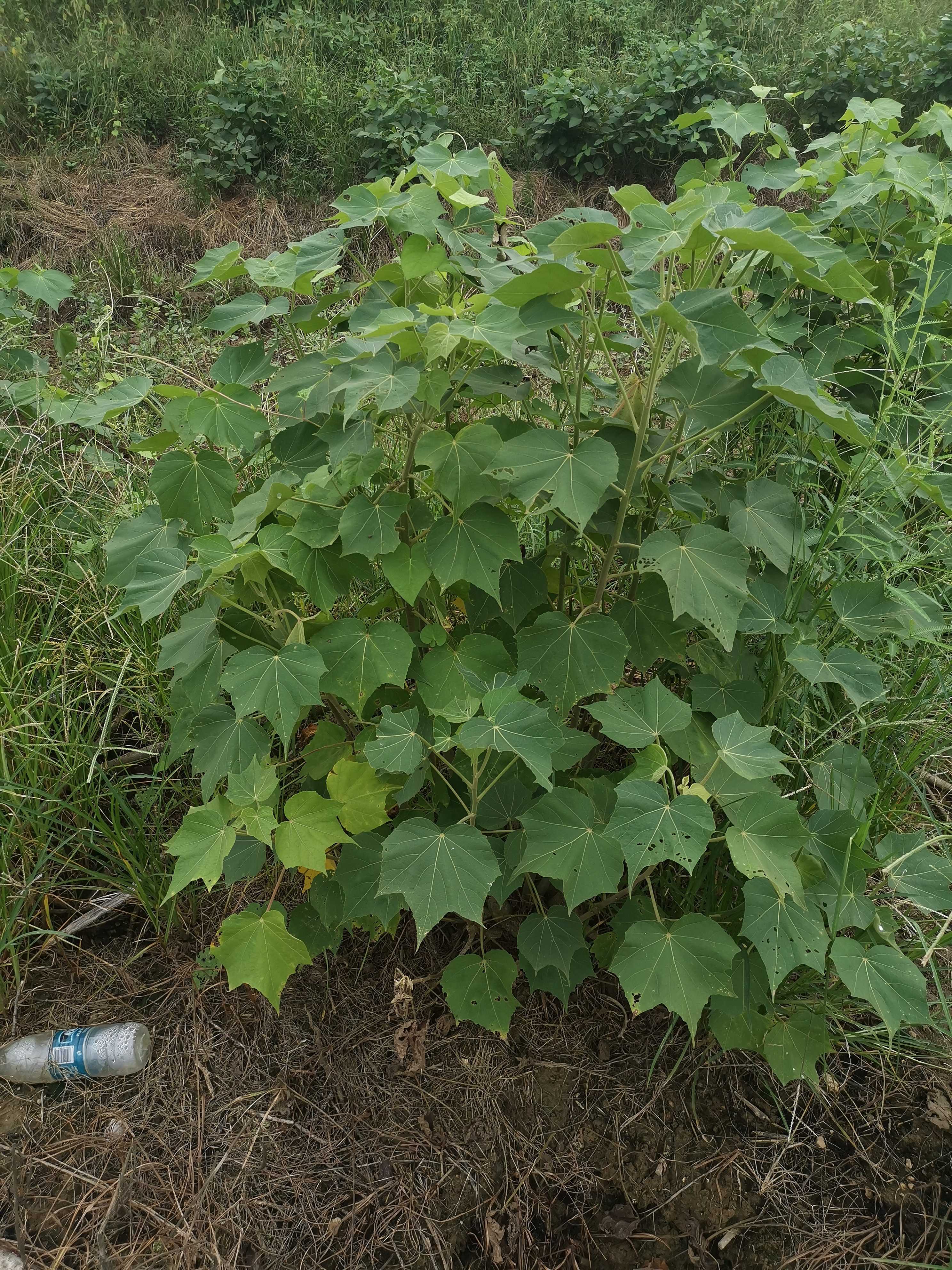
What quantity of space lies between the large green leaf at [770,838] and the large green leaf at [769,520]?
446mm

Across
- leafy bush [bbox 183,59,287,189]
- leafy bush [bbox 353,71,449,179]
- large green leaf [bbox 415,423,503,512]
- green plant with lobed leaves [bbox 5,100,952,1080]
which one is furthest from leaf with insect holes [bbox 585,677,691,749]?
leafy bush [bbox 183,59,287,189]

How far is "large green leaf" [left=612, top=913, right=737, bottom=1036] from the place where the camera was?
4.70 feet

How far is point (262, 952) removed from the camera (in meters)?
1.57

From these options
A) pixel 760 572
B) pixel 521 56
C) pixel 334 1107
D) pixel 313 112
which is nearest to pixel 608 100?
pixel 521 56

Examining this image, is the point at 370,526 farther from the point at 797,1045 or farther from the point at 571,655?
the point at 797,1045

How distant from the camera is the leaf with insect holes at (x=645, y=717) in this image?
4.79 feet

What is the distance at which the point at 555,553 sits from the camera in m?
1.81

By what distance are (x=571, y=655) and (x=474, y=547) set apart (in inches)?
10.1

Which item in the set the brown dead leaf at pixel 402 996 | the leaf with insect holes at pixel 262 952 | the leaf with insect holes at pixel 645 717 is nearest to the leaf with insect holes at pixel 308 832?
the leaf with insect holes at pixel 262 952

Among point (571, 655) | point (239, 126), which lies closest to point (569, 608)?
point (571, 655)

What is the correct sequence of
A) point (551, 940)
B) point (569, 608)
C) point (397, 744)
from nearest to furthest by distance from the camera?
point (397, 744)
point (551, 940)
point (569, 608)

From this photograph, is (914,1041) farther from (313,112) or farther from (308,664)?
(313,112)

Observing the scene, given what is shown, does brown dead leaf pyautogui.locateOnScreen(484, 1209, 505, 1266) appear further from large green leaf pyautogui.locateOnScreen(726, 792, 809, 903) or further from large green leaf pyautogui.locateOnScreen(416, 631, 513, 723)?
large green leaf pyautogui.locateOnScreen(416, 631, 513, 723)

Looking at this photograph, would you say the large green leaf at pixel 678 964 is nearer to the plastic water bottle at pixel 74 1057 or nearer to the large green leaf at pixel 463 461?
the large green leaf at pixel 463 461
